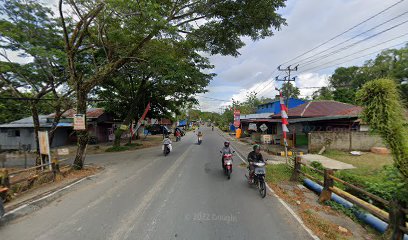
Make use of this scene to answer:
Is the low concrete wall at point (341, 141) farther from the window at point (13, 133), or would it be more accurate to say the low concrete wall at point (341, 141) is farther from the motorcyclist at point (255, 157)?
the window at point (13, 133)

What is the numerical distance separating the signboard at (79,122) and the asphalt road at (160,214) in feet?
11.8

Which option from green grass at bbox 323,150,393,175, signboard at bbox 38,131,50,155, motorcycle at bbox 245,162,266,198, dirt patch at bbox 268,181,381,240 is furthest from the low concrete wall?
signboard at bbox 38,131,50,155

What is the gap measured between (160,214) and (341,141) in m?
16.7

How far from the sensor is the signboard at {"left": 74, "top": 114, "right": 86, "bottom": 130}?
11.4 m

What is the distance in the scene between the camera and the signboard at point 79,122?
1137 centimetres

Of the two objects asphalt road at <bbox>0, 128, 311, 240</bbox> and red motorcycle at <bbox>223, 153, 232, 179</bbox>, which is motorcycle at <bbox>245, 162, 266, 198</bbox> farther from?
red motorcycle at <bbox>223, 153, 232, 179</bbox>

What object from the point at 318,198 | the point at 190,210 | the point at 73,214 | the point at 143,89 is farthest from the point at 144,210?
the point at 143,89

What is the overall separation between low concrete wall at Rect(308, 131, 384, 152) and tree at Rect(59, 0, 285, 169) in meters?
9.18

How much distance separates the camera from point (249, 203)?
6703 mm

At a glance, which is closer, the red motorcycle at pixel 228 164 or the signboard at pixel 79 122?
the red motorcycle at pixel 228 164

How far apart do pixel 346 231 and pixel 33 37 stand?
Answer: 17.4m

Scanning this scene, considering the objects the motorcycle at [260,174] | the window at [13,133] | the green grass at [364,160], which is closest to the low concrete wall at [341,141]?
the green grass at [364,160]

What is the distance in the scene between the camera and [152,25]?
10164 millimetres

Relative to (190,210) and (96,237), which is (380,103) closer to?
(190,210)
